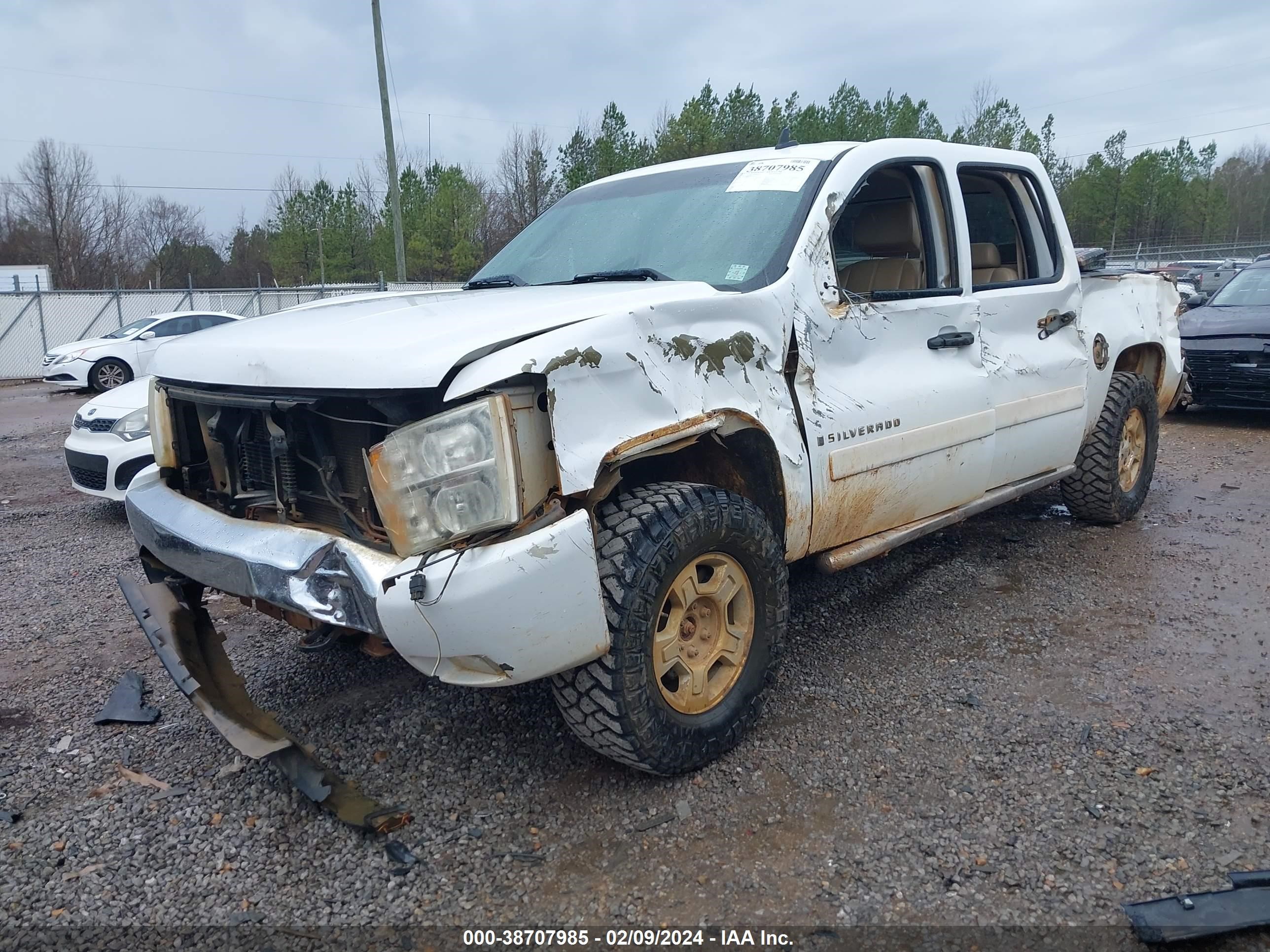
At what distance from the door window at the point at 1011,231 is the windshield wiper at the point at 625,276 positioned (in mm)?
1803

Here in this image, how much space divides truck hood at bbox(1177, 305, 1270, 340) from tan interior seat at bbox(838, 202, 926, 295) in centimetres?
594

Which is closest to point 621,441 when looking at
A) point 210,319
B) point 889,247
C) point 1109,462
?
point 889,247

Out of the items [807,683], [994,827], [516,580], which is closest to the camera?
[516,580]

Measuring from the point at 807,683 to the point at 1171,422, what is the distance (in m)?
7.66

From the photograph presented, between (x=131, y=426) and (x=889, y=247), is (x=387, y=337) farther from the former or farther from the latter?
(x=131, y=426)

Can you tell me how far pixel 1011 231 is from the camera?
4.43m

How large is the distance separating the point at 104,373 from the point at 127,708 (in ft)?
48.4

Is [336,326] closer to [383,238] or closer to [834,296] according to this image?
[834,296]

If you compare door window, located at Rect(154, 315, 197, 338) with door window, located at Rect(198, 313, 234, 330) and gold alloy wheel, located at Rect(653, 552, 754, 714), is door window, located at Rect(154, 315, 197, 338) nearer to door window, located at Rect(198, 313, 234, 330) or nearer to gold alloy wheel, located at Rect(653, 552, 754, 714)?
door window, located at Rect(198, 313, 234, 330)

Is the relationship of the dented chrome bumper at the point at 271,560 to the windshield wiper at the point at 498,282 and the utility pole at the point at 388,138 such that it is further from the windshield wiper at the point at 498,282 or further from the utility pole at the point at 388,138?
the utility pole at the point at 388,138

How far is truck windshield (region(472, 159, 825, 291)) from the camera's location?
308cm

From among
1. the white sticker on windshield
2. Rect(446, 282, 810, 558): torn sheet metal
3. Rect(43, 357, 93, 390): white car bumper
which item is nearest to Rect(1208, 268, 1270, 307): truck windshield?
the white sticker on windshield

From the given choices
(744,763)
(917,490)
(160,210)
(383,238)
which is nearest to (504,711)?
(744,763)

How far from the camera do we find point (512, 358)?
7.23 ft
